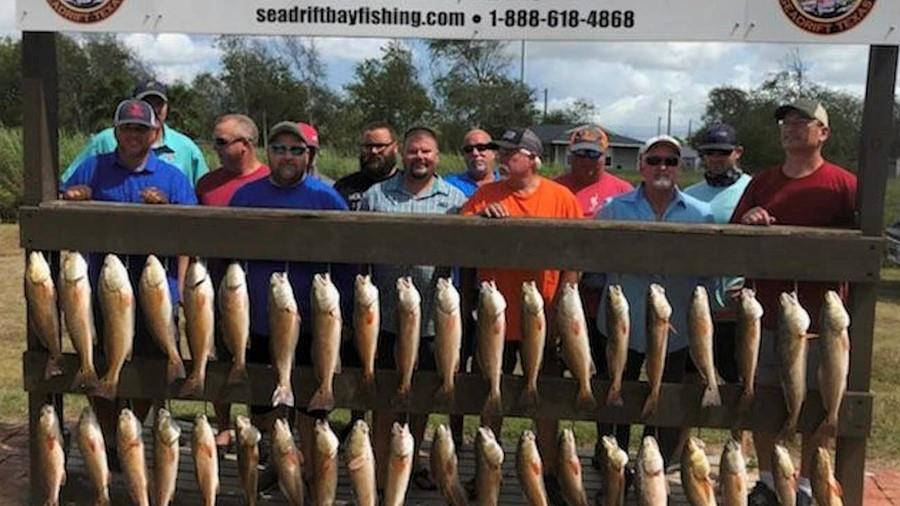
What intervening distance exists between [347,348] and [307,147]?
40.5 inches

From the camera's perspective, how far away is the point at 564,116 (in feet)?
201

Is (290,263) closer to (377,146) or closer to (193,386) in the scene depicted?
(193,386)

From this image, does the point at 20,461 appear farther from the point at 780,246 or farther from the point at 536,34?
the point at 780,246

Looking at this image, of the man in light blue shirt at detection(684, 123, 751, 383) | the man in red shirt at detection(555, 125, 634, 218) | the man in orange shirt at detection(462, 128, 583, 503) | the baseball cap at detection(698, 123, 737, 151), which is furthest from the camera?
the man in red shirt at detection(555, 125, 634, 218)

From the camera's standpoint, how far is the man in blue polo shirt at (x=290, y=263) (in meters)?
4.84

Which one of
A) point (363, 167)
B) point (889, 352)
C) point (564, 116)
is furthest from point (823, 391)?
point (564, 116)

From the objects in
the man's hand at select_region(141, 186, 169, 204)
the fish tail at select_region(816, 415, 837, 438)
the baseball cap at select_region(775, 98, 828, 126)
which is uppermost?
the baseball cap at select_region(775, 98, 828, 126)

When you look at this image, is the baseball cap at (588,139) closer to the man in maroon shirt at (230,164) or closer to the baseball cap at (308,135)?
the baseball cap at (308,135)

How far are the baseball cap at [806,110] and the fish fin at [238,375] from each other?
9.04 ft

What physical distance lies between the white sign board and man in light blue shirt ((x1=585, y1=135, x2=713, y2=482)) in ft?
3.05

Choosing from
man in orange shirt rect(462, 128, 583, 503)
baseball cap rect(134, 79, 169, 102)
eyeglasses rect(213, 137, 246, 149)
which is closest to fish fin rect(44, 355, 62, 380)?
eyeglasses rect(213, 137, 246, 149)

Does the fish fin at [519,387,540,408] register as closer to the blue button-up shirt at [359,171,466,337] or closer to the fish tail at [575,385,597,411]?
the fish tail at [575,385,597,411]

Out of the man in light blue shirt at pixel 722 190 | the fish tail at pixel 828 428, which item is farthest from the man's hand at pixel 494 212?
the fish tail at pixel 828 428

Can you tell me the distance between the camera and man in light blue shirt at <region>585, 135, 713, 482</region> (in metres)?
4.93
